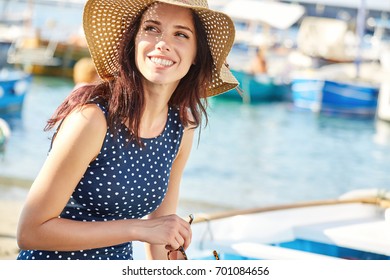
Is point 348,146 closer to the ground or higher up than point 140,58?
closer to the ground

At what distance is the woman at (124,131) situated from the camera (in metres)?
1.65

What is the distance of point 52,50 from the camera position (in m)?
27.4

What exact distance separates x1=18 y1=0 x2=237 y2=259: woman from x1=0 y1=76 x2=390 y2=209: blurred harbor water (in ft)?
13.6

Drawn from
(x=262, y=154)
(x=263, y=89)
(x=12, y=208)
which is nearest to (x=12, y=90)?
(x=262, y=154)

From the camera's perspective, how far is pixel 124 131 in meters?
1.77

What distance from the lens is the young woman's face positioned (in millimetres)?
1727

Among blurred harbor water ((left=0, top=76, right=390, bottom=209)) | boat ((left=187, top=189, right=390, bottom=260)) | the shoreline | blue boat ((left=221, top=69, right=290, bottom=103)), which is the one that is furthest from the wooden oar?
blue boat ((left=221, top=69, right=290, bottom=103))

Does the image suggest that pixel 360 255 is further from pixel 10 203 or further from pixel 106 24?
pixel 10 203

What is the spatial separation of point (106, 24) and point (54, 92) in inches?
895

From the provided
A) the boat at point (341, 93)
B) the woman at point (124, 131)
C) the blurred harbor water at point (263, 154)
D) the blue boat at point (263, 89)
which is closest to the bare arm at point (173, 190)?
the woman at point (124, 131)

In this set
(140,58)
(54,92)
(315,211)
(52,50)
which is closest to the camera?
(140,58)

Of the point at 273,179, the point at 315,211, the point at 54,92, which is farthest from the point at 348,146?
the point at 315,211

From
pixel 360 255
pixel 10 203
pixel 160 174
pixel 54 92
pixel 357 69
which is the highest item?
pixel 160 174

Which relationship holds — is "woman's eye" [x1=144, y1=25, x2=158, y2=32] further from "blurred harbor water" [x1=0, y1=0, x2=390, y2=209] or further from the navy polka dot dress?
"blurred harbor water" [x1=0, y1=0, x2=390, y2=209]
